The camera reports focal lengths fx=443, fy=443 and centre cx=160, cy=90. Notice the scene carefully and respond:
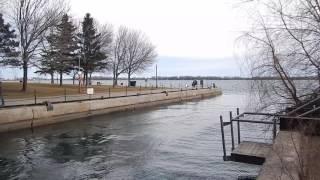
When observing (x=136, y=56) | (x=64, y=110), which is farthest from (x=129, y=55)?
(x=64, y=110)

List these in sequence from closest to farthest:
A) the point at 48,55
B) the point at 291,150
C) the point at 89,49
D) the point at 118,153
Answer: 1. the point at 291,150
2. the point at 118,153
3. the point at 48,55
4. the point at 89,49

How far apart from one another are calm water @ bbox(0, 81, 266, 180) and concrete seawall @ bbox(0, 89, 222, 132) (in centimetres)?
107

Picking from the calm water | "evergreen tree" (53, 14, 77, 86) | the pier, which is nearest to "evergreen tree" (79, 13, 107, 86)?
"evergreen tree" (53, 14, 77, 86)

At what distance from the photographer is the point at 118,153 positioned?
63.0 feet

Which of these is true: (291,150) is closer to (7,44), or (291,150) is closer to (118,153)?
(118,153)

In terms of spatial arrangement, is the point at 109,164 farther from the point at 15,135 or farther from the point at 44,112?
the point at 44,112

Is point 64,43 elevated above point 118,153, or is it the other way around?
point 64,43

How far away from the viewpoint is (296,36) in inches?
391

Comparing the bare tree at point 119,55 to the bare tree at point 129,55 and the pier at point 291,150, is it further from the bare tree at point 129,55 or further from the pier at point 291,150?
the pier at point 291,150

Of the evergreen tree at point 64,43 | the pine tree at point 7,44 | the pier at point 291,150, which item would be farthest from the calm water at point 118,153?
the evergreen tree at point 64,43

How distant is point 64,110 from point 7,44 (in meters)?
20.5

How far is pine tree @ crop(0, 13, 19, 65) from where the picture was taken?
45.3m

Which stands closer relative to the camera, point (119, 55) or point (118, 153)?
point (118, 153)

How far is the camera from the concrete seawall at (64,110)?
90.0 ft
